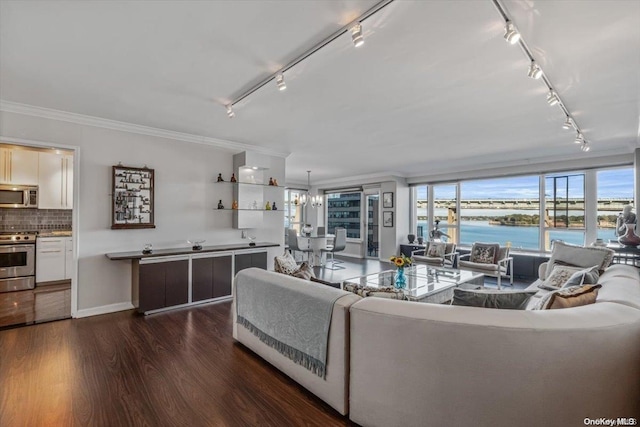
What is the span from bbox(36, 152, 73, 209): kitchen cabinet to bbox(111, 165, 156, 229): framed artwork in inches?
92.4

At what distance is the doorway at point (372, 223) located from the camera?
8805 mm

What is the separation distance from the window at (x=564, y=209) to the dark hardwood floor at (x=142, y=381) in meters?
6.34

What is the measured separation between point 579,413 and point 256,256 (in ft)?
13.8

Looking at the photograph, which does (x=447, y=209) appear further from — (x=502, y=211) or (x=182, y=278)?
(x=182, y=278)

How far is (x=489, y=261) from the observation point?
5.39 metres

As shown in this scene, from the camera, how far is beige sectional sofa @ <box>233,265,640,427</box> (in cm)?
143

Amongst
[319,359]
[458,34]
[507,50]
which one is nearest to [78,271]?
[319,359]

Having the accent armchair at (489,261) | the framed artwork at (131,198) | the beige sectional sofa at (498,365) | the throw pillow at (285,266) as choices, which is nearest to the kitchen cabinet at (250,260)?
the framed artwork at (131,198)

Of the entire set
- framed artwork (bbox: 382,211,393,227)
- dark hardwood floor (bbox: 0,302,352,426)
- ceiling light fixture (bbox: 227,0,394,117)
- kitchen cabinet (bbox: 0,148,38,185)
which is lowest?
dark hardwood floor (bbox: 0,302,352,426)

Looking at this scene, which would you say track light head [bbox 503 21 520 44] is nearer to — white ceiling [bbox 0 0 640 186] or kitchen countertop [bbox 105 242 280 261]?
white ceiling [bbox 0 0 640 186]

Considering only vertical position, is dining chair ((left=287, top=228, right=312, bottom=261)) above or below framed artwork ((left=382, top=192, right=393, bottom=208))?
below

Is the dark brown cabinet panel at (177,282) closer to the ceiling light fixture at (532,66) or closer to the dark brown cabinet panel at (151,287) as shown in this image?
the dark brown cabinet panel at (151,287)

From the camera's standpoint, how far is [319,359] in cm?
201

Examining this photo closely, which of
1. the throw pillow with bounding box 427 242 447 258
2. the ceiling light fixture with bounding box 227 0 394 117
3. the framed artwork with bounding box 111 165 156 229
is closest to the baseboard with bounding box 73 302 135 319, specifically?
the framed artwork with bounding box 111 165 156 229
